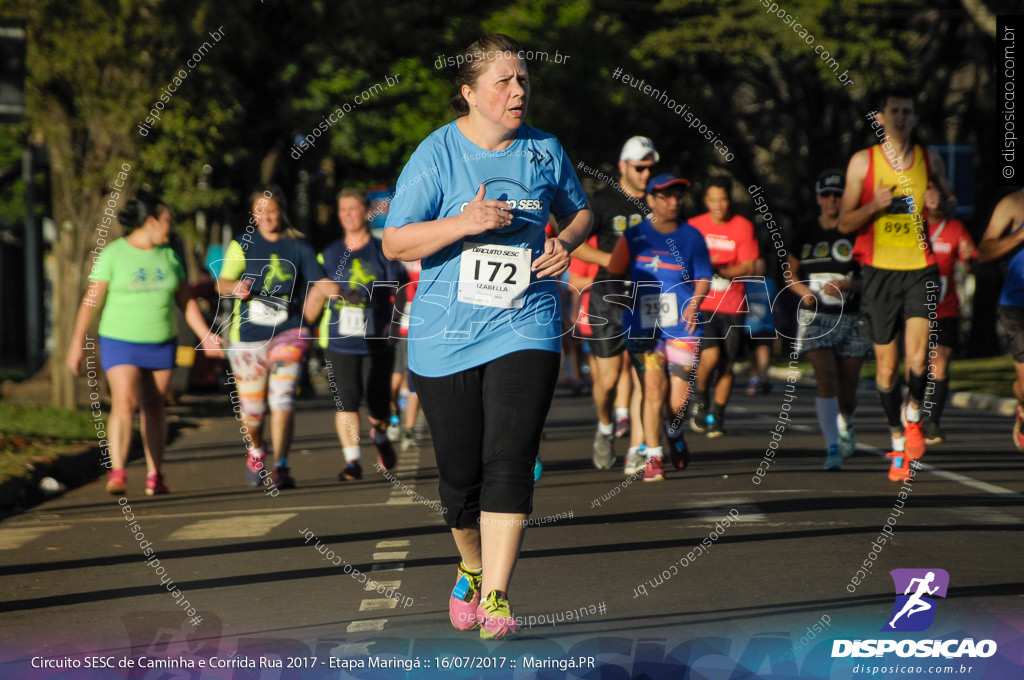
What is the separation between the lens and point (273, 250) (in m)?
10.5

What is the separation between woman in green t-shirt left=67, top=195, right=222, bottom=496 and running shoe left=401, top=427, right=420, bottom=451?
3408mm

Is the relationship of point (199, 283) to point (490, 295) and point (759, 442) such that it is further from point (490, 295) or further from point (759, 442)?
point (490, 295)

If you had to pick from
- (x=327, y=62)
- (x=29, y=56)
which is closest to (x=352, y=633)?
(x=29, y=56)

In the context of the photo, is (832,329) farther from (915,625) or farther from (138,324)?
(915,625)

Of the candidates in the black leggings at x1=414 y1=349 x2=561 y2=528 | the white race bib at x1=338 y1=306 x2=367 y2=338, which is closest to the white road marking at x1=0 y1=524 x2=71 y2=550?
the white race bib at x1=338 y1=306 x2=367 y2=338

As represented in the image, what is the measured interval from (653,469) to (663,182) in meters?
1.91

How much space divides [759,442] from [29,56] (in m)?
8.44

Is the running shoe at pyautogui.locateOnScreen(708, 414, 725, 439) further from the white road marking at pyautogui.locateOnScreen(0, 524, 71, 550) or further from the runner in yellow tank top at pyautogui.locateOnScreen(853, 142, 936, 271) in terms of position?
the white road marking at pyautogui.locateOnScreen(0, 524, 71, 550)

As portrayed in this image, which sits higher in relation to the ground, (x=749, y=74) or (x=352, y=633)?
(x=749, y=74)

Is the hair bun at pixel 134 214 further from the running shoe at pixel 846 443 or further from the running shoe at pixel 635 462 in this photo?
the running shoe at pixel 846 443

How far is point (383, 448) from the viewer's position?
36.0 feet

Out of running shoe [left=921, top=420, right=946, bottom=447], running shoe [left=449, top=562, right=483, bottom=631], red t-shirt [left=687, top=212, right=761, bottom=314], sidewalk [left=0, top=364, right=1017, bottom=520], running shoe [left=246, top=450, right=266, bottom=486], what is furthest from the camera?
red t-shirt [left=687, top=212, right=761, bottom=314]

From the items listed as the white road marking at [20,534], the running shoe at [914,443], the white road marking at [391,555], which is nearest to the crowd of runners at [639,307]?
the running shoe at [914,443]

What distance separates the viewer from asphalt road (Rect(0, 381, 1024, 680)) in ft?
17.0
